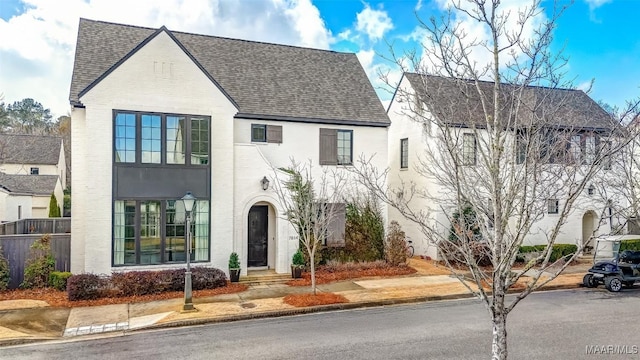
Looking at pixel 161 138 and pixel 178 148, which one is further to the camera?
pixel 178 148

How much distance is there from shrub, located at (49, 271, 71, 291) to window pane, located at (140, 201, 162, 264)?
7.92 feet

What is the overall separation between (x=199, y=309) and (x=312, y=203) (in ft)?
17.1

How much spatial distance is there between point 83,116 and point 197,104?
13.3ft

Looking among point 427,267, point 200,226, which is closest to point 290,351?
point 200,226

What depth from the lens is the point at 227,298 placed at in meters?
13.5

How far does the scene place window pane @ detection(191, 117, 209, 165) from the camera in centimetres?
1566

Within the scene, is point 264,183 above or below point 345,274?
above

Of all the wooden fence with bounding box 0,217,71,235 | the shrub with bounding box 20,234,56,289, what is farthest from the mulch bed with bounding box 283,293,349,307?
the wooden fence with bounding box 0,217,71,235

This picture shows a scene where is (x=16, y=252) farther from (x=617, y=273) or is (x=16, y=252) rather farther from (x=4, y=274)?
(x=617, y=273)

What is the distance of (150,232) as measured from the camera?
15.0 metres

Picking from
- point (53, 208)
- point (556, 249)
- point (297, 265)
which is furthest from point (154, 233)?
point (53, 208)

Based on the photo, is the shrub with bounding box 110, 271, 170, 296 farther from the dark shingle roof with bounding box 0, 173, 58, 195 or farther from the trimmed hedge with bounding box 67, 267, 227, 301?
the dark shingle roof with bounding box 0, 173, 58, 195

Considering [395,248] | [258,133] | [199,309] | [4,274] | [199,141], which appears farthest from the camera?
[395,248]

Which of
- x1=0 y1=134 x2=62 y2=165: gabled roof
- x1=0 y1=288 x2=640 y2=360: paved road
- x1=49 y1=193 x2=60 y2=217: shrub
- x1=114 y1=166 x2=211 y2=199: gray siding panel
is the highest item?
x1=0 y1=134 x2=62 y2=165: gabled roof
